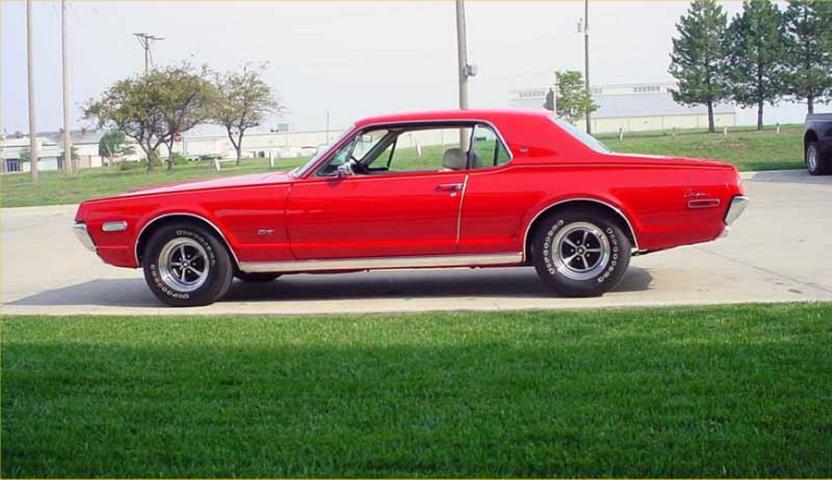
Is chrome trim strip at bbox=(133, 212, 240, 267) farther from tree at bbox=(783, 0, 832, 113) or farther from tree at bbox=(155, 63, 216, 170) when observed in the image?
tree at bbox=(783, 0, 832, 113)

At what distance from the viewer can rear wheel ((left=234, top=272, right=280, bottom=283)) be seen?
Result: 30.0 ft

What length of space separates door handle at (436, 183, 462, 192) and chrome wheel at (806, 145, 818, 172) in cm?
1493

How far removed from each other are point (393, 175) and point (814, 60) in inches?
2048

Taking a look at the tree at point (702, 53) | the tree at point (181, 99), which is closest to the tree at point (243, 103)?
the tree at point (181, 99)

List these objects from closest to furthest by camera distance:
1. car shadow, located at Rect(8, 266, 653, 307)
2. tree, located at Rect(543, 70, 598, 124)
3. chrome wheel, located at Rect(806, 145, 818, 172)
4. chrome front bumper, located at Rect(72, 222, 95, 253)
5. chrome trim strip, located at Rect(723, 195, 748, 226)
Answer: chrome trim strip, located at Rect(723, 195, 748, 226), chrome front bumper, located at Rect(72, 222, 95, 253), car shadow, located at Rect(8, 266, 653, 307), chrome wheel, located at Rect(806, 145, 818, 172), tree, located at Rect(543, 70, 598, 124)

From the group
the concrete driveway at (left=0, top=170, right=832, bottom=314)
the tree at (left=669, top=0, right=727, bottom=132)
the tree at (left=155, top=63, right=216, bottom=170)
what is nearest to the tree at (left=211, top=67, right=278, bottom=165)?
the tree at (left=155, top=63, right=216, bottom=170)

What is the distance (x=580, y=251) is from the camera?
8.08m

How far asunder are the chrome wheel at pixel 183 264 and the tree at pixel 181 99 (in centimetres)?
4113

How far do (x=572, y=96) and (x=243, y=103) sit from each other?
17696mm

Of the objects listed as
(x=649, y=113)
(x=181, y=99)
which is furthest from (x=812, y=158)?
(x=649, y=113)

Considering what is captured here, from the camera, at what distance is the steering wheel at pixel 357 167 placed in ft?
27.3

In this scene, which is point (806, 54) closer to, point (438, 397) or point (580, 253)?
point (580, 253)

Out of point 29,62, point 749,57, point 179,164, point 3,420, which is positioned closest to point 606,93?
point 749,57

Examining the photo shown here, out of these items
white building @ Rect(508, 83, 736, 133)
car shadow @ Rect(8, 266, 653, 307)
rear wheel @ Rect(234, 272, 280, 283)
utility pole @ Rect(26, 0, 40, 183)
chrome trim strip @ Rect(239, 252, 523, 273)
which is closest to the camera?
chrome trim strip @ Rect(239, 252, 523, 273)
